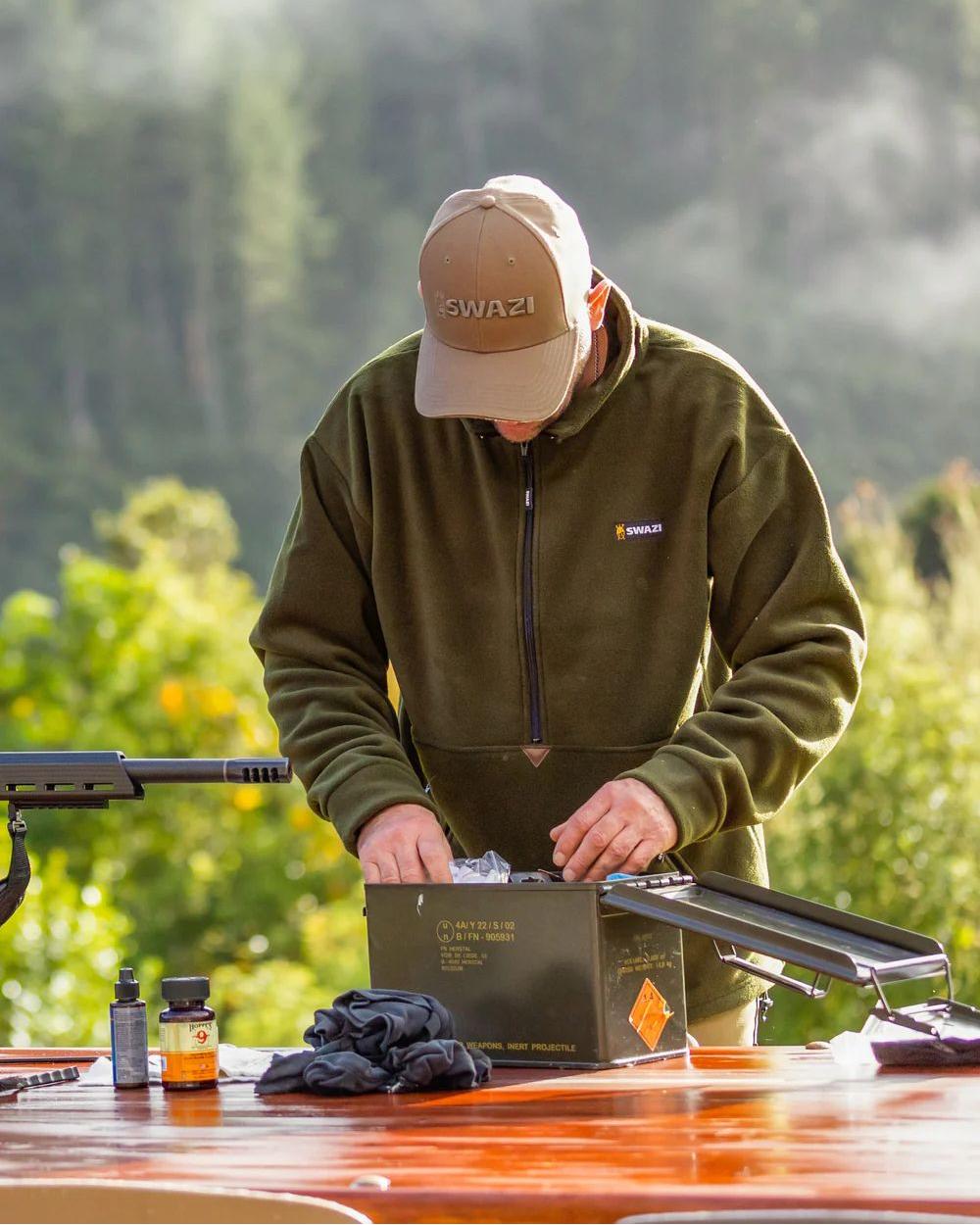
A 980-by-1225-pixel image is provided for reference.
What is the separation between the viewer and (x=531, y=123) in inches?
361

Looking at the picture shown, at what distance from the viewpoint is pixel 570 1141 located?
171 cm

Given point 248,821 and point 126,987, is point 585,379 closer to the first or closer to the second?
point 126,987

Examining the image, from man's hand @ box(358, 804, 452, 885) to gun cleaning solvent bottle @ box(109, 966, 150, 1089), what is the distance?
339mm

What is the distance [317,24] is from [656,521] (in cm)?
785

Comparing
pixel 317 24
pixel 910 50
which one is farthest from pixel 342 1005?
pixel 317 24

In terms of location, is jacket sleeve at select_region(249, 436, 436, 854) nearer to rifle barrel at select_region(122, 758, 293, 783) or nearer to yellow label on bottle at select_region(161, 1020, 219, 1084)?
rifle barrel at select_region(122, 758, 293, 783)

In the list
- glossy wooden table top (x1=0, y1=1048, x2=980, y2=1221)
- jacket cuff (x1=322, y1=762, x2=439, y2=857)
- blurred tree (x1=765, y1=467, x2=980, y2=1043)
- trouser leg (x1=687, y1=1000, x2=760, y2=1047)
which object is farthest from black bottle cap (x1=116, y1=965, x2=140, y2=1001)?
blurred tree (x1=765, y1=467, x2=980, y2=1043)

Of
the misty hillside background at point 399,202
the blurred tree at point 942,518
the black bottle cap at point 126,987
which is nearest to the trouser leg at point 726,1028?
the black bottle cap at point 126,987

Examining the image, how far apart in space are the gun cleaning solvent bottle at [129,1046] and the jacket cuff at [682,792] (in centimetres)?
69

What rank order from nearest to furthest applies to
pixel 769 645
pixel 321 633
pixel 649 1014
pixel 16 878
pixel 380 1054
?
pixel 380 1054 < pixel 649 1014 < pixel 16 878 < pixel 769 645 < pixel 321 633

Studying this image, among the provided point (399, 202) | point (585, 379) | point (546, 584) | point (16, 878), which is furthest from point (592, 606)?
point (399, 202)

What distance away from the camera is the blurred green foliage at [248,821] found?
4754mm

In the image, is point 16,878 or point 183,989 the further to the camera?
point 16,878

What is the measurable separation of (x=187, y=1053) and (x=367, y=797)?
455mm
